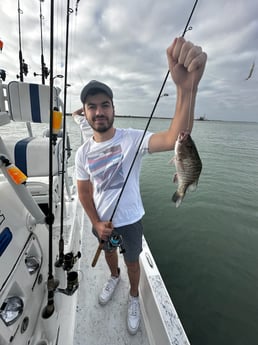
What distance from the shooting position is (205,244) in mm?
3510

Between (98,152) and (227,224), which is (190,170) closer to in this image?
(98,152)

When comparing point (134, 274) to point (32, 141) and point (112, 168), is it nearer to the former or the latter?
point (112, 168)

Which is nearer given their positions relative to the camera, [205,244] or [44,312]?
[44,312]

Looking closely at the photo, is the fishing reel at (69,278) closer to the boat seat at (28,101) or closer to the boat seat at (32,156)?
the boat seat at (32,156)

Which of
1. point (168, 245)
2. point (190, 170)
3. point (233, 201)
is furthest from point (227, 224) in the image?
point (190, 170)

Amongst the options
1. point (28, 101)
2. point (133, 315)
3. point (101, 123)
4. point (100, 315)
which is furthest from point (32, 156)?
point (133, 315)

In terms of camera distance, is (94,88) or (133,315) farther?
(133,315)

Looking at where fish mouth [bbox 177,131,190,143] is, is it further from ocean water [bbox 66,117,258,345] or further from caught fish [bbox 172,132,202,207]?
ocean water [bbox 66,117,258,345]

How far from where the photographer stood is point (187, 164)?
1.19 metres

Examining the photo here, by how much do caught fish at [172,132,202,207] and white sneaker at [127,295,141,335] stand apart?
1.14 metres

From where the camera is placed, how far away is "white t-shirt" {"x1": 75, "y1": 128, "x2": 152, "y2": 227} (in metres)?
1.35

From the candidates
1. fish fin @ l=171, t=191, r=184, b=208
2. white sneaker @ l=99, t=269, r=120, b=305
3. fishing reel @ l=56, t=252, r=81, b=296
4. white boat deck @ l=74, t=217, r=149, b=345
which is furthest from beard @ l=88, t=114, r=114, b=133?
white boat deck @ l=74, t=217, r=149, b=345

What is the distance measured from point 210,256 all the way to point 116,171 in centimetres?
298

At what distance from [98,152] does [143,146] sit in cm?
38
